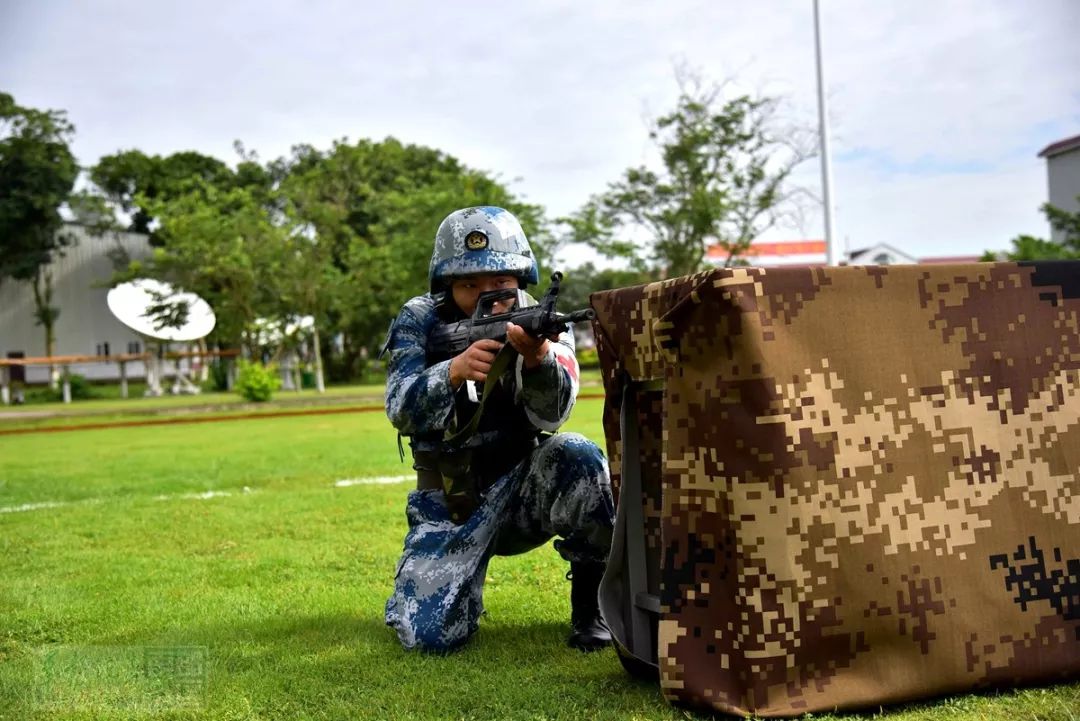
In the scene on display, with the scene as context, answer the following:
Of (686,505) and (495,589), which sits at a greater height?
(686,505)

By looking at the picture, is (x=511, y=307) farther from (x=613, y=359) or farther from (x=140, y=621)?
(x=140, y=621)

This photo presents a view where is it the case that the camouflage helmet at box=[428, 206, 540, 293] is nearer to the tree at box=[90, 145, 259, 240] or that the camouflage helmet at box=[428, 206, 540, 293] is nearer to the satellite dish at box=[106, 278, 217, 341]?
the satellite dish at box=[106, 278, 217, 341]

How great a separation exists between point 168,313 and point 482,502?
3976 cm

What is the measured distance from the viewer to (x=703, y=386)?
2.57m

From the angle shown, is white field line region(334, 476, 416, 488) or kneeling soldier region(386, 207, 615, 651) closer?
kneeling soldier region(386, 207, 615, 651)

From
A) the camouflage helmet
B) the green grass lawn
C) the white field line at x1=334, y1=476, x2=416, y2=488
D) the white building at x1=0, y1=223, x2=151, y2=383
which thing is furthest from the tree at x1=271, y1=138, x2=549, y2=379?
the camouflage helmet

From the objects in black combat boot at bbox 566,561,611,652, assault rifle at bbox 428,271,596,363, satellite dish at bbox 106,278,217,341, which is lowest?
black combat boot at bbox 566,561,611,652

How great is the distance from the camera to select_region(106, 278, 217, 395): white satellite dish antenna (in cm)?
4009

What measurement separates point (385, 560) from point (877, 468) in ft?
10.9

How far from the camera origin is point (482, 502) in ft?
12.3

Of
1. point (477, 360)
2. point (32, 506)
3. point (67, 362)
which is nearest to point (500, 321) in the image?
point (477, 360)

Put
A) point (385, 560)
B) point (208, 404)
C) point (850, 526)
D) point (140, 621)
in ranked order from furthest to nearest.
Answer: point (208, 404) → point (385, 560) → point (140, 621) → point (850, 526)

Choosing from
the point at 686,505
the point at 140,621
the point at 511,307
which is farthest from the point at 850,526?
the point at 140,621

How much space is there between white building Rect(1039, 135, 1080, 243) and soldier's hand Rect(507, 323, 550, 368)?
1404 inches
